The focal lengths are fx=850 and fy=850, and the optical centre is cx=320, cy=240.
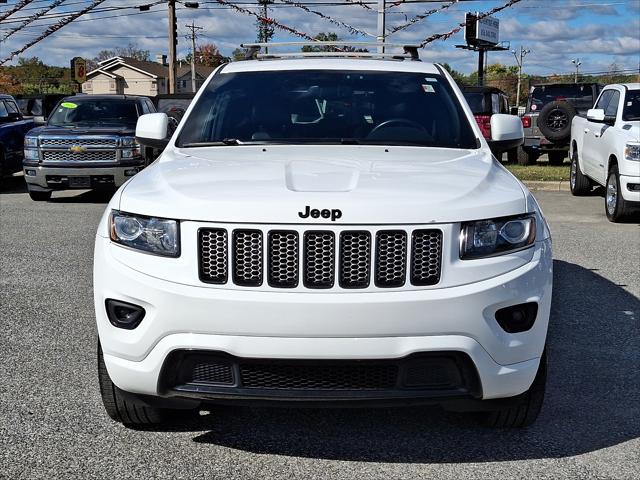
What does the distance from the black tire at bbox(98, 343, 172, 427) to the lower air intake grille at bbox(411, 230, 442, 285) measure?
132 centimetres

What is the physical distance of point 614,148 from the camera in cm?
1094

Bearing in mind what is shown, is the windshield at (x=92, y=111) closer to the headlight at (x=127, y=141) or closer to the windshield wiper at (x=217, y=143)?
the headlight at (x=127, y=141)

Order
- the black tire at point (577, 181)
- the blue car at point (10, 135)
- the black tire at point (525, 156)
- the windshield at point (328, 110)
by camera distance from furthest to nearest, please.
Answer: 1. the black tire at point (525, 156)
2. the blue car at point (10, 135)
3. the black tire at point (577, 181)
4. the windshield at point (328, 110)

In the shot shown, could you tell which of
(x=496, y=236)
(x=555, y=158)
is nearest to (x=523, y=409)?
(x=496, y=236)

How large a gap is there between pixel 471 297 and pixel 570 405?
141 centimetres

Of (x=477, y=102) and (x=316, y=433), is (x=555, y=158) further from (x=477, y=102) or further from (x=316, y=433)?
(x=316, y=433)

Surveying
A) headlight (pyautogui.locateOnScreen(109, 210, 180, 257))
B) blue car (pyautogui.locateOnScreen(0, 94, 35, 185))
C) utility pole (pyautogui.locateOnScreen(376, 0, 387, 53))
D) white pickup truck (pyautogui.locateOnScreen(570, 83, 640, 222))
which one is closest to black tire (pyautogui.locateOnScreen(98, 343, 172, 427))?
headlight (pyautogui.locateOnScreen(109, 210, 180, 257))

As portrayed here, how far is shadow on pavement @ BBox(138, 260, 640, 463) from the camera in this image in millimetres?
3734

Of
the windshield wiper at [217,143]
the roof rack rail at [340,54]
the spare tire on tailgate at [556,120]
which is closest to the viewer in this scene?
the windshield wiper at [217,143]

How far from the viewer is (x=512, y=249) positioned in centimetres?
346

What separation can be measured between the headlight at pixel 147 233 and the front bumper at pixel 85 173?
9.62m

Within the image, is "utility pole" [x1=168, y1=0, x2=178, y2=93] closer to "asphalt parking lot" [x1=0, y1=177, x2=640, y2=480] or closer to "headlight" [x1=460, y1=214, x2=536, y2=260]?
"asphalt parking lot" [x1=0, y1=177, x2=640, y2=480]

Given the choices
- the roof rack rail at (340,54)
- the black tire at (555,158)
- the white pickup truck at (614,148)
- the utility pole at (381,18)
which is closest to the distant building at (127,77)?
the utility pole at (381,18)

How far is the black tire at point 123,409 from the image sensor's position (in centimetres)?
373
